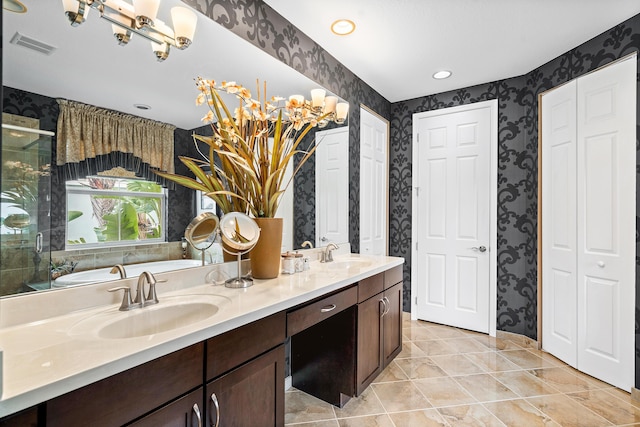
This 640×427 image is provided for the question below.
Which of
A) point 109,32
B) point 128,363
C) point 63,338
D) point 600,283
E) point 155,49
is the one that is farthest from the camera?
point 600,283

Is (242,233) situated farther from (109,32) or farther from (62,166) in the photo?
(109,32)

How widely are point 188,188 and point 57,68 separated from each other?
65cm

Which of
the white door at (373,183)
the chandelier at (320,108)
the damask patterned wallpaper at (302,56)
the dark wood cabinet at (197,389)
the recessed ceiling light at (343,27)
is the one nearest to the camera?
the dark wood cabinet at (197,389)

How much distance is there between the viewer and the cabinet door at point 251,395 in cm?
106

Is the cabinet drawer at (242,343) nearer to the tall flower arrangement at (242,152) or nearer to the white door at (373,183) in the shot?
the tall flower arrangement at (242,152)

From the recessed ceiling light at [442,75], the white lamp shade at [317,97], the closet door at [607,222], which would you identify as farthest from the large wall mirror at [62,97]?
the closet door at [607,222]

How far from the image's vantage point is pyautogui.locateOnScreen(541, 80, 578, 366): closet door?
251cm

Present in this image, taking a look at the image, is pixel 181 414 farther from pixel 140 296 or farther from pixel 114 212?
pixel 114 212

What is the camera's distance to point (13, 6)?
3.47ft

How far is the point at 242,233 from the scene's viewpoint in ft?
5.37

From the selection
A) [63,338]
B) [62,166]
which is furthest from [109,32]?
[63,338]

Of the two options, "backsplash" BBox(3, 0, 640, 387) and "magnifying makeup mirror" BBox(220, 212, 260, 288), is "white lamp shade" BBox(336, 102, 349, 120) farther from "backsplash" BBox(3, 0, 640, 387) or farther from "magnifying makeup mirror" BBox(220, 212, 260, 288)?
"magnifying makeup mirror" BBox(220, 212, 260, 288)

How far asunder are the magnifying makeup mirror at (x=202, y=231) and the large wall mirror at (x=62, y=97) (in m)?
0.05

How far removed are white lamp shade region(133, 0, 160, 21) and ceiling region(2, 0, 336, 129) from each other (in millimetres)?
90
